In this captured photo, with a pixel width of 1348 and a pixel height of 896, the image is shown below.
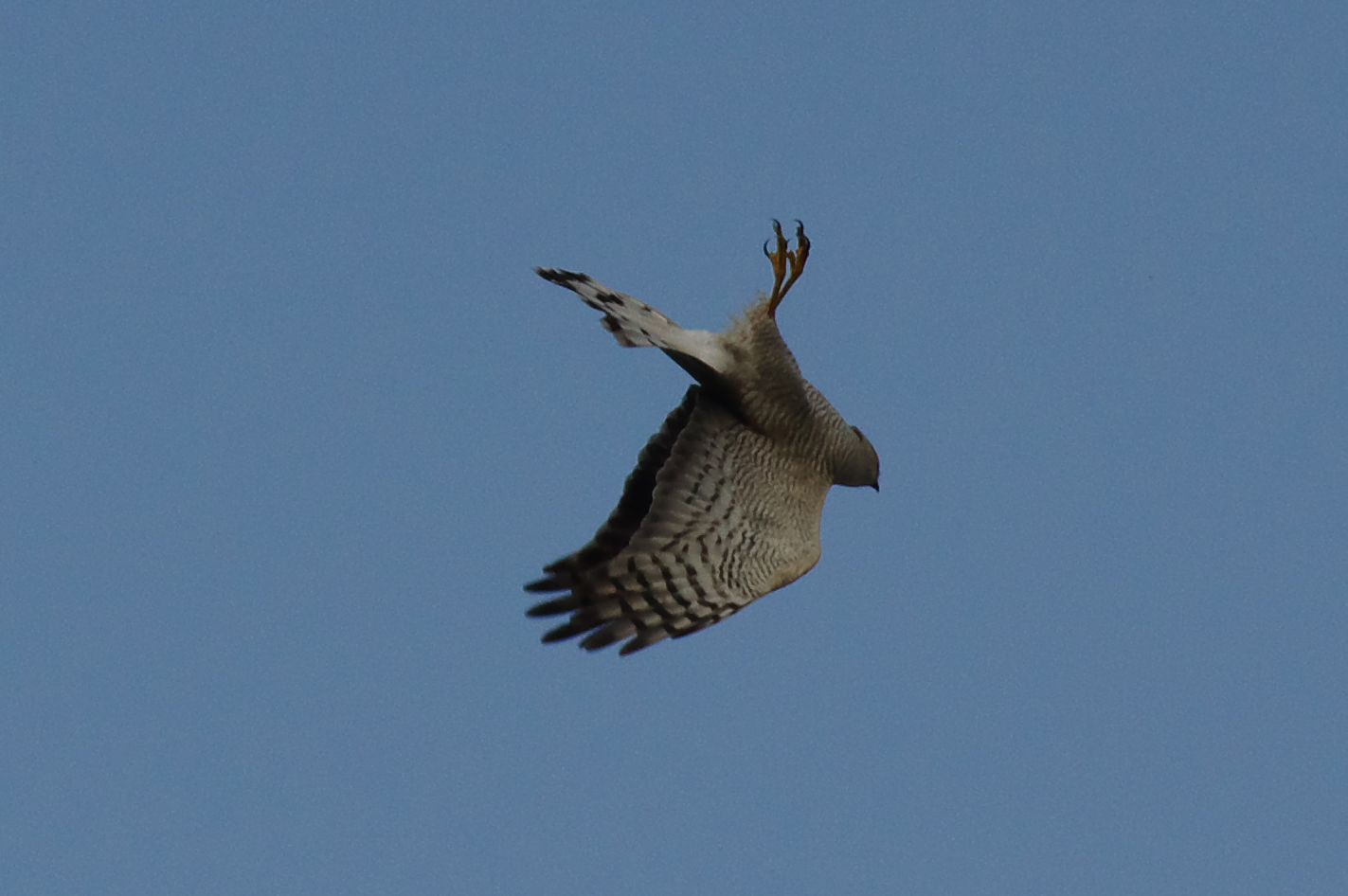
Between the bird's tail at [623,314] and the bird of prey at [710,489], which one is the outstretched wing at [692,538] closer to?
the bird of prey at [710,489]

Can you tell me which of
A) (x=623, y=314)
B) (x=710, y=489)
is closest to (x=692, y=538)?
(x=710, y=489)

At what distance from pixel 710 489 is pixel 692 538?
0.28 metres

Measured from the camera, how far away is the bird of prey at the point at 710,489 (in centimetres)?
834

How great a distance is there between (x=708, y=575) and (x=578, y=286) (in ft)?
4.90

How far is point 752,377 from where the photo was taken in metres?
8.82

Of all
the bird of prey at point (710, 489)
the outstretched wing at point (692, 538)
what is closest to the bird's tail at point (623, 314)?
the bird of prey at point (710, 489)

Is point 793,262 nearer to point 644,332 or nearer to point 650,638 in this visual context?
point 644,332

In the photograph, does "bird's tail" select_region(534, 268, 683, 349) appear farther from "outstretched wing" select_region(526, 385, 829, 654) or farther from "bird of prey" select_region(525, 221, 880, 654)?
"outstretched wing" select_region(526, 385, 829, 654)

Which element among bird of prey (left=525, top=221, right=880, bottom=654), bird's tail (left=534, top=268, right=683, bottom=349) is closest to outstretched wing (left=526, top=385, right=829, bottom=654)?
bird of prey (left=525, top=221, right=880, bottom=654)

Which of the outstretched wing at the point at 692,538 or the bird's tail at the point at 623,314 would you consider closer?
the outstretched wing at the point at 692,538

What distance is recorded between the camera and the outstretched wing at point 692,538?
27.2 feet

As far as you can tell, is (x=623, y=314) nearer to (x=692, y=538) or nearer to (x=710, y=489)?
(x=710, y=489)

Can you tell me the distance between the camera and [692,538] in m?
8.52

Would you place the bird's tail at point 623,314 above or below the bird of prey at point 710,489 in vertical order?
above
